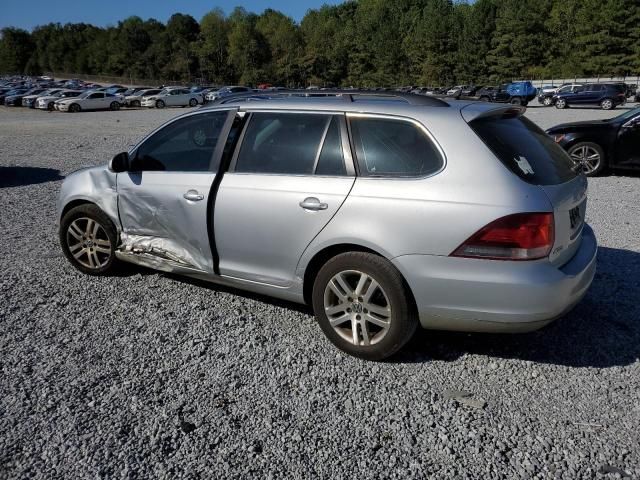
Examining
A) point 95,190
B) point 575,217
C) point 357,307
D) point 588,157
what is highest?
point 95,190

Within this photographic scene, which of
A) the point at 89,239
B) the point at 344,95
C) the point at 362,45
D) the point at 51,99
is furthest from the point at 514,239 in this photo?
the point at 362,45

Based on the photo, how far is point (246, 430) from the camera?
2.91 m

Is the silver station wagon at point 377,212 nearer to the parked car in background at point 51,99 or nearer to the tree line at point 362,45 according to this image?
the parked car in background at point 51,99

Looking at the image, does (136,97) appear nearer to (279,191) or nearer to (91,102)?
(91,102)

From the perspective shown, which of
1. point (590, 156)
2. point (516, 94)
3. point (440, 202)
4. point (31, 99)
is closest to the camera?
point (440, 202)

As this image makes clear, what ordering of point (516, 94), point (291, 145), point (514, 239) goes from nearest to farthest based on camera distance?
1. point (514, 239)
2. point (291, 145)
3. point (516, 94)

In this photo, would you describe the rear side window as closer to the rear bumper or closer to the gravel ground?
the rear bumper

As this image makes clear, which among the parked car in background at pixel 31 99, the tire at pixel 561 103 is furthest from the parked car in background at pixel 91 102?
the tire at pixel 561 103

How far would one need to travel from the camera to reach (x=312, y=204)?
11.7 ft

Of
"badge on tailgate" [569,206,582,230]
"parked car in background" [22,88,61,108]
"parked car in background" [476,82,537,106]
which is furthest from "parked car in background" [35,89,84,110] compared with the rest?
"badge on tailgate" [569,206,582,230]

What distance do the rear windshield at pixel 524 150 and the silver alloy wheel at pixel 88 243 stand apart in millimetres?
3393

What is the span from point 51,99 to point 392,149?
46285 mm

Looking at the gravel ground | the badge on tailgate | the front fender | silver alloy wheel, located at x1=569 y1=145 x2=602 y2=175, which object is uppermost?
the front fender

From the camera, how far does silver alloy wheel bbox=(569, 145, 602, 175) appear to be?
10.1 m
